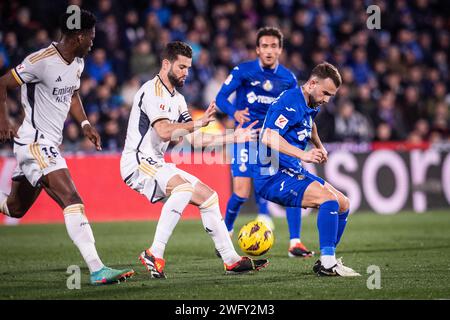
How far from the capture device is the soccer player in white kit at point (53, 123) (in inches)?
287

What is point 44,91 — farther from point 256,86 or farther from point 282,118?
point 256,86

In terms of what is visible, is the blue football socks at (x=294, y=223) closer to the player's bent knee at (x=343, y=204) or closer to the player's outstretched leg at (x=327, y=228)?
the player's bent knee at (x=343, y=204)

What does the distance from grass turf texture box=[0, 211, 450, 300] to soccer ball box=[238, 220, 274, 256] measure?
9.9 inches

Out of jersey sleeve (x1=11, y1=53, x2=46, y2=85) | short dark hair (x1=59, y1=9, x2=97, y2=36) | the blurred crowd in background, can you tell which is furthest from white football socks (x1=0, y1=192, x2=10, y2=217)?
the blurred crowd in background

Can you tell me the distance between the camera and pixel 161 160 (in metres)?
8.15

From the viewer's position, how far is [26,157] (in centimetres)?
742

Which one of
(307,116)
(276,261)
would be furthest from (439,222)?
(307,116)

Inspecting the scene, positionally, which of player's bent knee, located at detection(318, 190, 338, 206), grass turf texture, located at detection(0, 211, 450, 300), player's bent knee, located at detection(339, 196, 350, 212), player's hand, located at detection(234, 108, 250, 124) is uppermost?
player's hand, located at detection(234, 108, 250, 124)

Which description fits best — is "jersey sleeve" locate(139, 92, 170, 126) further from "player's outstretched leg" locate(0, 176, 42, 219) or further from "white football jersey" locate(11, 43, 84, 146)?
"player's outstretched leg" locate(0, 176, 42, 219)

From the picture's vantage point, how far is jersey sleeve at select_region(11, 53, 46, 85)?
7.38m

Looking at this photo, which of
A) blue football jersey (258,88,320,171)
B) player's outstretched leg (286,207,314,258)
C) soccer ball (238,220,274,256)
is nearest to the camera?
blue football jersey (258,88,320,171)

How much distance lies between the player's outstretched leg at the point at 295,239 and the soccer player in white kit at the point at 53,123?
2.84 meters

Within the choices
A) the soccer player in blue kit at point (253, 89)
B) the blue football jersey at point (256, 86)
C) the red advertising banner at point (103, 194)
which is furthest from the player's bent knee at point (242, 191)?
the red advertising banner at point (103, 194)
